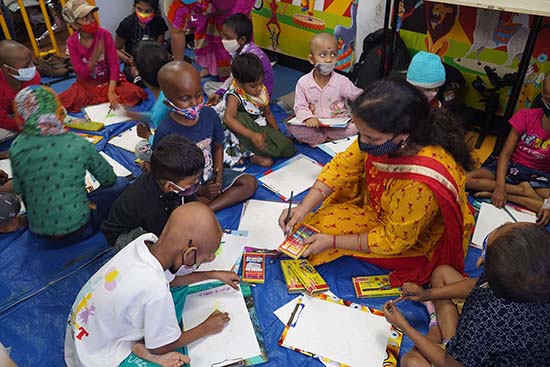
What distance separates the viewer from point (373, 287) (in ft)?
6.35

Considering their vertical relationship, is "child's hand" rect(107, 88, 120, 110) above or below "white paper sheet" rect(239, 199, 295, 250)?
above

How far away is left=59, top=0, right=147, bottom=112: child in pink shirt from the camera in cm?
331

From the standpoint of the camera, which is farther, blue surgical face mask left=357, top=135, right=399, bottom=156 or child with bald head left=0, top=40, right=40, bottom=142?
child with bald head left=0, top=40, right=40, bottom=142

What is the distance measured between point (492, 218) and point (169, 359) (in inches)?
73.1

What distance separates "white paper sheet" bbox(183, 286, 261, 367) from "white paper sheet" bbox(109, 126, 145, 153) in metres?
1.54

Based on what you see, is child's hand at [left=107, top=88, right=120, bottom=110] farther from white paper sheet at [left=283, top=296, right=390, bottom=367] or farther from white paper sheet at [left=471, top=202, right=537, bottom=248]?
white paper sheet at [left=471, top=202, right=537, bottom=248]

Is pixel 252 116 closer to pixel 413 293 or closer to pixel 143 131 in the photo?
pixel 143 131

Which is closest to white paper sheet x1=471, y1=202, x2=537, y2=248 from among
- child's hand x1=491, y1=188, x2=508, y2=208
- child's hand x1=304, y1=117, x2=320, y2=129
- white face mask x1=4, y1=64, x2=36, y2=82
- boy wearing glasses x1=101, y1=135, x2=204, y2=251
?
child's hand x1=491, y1=188, x2=508, y2=208

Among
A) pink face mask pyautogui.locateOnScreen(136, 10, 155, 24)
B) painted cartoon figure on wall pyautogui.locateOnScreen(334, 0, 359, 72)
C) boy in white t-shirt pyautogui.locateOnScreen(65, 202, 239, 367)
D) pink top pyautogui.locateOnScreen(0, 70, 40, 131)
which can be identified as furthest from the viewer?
pink face mask pyautogui.locateOnScreen(136, 10, 155, 24)

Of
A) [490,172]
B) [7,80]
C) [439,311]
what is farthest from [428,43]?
[7,80]

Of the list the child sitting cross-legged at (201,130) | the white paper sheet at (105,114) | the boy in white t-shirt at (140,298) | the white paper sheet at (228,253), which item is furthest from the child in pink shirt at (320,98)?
the boy in white t-shirt at (140,298)

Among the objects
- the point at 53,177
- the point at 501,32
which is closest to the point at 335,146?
the point at 501,32

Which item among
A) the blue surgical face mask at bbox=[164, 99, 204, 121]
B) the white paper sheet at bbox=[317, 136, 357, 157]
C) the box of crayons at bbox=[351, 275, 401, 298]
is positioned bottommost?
the box of crayons at bbox=[351, 275, 401, 298]

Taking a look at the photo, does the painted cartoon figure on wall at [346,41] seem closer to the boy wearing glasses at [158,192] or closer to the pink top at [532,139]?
the pink top at [532,139]
